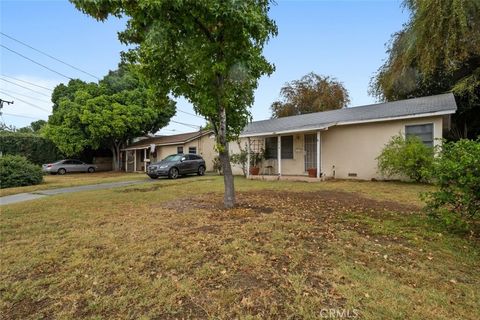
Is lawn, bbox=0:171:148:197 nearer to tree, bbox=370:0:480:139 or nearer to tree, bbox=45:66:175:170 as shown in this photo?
tree, bbox=45:66:175:170

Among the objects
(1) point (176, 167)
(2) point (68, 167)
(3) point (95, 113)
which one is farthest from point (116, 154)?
(1) point (176, 167)

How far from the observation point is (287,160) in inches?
573

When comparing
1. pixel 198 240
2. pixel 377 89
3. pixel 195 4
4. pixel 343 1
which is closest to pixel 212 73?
pixel 195 4

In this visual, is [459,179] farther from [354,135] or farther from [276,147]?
[276,147]

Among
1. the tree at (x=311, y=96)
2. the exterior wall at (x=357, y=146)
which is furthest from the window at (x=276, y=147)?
the tree at (x=311, y=96)

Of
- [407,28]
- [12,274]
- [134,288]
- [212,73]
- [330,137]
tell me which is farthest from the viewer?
[407,28]

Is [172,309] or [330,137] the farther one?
[330,137]

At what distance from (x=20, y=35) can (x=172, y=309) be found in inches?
768

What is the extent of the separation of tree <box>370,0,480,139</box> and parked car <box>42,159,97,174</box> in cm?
2517

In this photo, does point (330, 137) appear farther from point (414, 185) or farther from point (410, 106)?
point (414, 185)

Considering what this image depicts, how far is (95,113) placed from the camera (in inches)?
800

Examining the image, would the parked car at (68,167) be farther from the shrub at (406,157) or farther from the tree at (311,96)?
the shrub at (406,157)

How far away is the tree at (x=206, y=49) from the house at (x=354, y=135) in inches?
267

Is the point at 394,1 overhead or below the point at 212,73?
overhead
